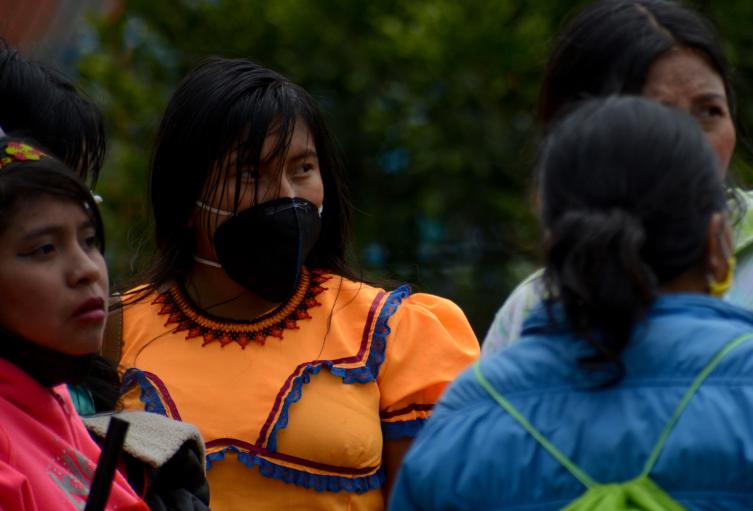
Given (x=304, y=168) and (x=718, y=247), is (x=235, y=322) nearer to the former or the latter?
(x=304, y=168)

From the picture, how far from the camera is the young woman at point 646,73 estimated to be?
2.87 m

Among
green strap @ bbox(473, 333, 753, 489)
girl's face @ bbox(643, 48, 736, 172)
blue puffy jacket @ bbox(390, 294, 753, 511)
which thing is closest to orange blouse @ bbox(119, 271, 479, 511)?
girl's face @ bbox(643, 48, 736, 172)

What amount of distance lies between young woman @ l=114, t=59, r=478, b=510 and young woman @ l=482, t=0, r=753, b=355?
536mm

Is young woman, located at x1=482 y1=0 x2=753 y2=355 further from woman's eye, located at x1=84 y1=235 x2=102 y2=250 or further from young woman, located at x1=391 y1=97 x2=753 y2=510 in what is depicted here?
woman's eye, located at x1=84 y1=235 x2=102 y2=250

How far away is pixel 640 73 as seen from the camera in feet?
9.45

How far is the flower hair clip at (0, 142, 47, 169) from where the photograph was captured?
9.34 feet

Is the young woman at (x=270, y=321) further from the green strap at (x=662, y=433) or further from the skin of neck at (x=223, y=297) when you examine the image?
the green strap at (x=662, y=433)

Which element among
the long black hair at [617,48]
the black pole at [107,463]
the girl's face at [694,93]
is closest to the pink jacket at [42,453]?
the black pole at [107,463]

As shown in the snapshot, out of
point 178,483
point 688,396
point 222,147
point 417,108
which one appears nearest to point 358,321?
point 222,147

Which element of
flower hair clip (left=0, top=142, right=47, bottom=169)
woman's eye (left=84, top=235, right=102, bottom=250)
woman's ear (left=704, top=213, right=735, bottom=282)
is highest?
woman's ear (left=704, top=213, right=735, bottom=282)

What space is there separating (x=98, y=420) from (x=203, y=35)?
560 cm

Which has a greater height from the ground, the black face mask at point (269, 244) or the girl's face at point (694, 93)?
the girl's face at point (694, 93)

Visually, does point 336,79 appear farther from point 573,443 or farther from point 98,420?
point 573,443

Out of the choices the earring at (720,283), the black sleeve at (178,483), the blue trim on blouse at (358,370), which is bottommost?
the black sleeve at (178,483)
